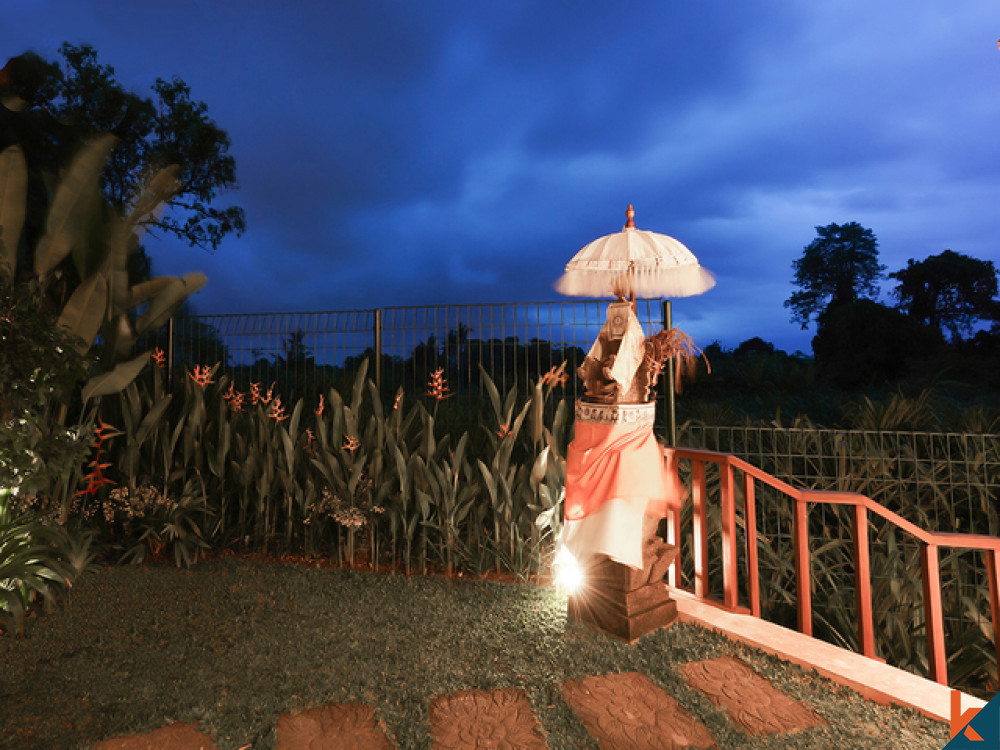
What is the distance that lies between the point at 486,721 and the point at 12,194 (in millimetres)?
3779

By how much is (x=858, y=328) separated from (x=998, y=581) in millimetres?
11460

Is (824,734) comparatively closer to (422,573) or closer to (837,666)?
(837,666)

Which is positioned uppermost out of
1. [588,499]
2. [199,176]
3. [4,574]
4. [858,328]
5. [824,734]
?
[199,176]

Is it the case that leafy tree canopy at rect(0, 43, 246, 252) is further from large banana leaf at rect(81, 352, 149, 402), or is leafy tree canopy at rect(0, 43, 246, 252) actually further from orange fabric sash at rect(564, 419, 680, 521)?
orange fabric sash at rect(564, 419, 680, 521)

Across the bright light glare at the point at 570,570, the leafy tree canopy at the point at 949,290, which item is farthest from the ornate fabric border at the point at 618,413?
the leafy tree canopy at the point at 949,290

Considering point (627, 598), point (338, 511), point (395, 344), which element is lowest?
point (627, 598)

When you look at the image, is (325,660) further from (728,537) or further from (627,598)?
(728,537)

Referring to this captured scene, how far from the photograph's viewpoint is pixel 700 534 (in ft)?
8.64

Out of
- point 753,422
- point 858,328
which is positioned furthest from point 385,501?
point 858,328

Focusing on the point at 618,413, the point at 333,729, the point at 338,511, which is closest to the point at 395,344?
the point at 338,511

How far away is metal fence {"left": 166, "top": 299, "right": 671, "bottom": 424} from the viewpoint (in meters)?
4.23

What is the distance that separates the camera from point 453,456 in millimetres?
3051

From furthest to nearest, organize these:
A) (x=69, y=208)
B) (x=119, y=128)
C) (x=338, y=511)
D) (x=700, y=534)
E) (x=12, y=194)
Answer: (x=119, y=128), (x=69, y=208), (x=338, y=511), (x=12, y=194), (x=700, y=534)

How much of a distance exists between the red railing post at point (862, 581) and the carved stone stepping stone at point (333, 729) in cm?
198
